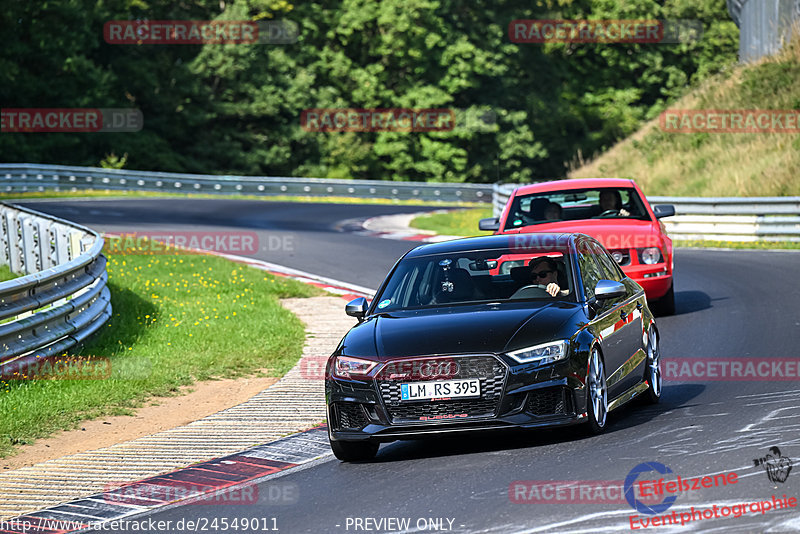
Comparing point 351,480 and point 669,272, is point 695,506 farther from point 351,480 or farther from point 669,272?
point 669,272

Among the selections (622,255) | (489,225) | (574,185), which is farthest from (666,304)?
(489,225)

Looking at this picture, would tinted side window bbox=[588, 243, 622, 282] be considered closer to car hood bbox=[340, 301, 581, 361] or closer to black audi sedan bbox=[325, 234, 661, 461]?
black audi sedan bbox=[325, 234, 661, 461]

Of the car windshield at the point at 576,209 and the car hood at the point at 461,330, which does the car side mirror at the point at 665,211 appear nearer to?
the car windshield at the point at 576,209

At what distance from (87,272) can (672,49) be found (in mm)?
65022

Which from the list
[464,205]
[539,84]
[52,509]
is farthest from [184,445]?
[539,84]

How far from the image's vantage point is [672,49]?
7512 cm

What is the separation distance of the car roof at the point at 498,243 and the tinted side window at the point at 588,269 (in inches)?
4.9

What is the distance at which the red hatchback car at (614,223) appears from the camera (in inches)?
579

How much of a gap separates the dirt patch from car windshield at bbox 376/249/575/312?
2.33 m

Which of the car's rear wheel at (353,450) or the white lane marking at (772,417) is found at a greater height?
the car's rear wheel at (353,450)

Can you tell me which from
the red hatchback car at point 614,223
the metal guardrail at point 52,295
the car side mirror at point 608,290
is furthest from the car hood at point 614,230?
the car side mirror at point 608,290

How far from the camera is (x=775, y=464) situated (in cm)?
714

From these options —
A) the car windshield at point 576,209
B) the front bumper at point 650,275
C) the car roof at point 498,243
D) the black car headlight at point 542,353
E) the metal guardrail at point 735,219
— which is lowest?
Result: the metal guardrail at point 735,219

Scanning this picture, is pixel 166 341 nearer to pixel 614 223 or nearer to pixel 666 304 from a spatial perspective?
pixel 614 223
